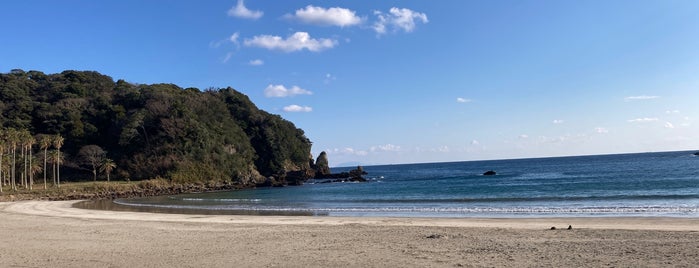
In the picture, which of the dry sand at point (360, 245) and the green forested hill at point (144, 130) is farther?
the green forested hill at point (144, 130)

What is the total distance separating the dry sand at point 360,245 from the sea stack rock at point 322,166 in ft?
287

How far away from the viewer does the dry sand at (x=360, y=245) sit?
38.9 feet

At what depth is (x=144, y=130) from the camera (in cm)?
8231

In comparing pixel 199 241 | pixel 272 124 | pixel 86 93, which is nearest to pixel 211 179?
pixel 272 124

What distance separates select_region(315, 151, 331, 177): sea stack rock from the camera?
109 meters

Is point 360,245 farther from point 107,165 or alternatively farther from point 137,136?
point 137,136

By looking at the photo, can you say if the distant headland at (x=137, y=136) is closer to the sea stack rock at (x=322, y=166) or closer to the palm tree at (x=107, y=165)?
the palm tree at (x=107, y=165)

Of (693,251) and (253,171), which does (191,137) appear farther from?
(693,251)

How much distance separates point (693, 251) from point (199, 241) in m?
14.4

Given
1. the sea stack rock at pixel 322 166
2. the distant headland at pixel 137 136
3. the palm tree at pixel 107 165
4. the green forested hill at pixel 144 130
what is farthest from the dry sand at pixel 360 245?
the sea stack rock at pixel 322 166

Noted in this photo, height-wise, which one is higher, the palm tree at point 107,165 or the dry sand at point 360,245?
the palm tree at point 107,165

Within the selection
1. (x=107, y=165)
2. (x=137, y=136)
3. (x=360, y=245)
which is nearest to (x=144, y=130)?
(x=137, y=136)

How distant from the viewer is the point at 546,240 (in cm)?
1503

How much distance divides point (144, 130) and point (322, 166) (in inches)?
1766
